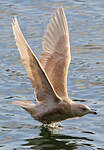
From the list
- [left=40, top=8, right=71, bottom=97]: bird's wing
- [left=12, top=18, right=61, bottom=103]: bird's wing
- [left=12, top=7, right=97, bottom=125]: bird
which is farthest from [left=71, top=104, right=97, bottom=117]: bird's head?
[left=40, top=8, right=71, bottom=97]: bird's wing

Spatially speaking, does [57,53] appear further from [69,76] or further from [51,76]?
[69,76]

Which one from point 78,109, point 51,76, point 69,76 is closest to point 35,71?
point 78,109

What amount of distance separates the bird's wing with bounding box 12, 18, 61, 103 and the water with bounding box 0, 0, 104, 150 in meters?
0.66

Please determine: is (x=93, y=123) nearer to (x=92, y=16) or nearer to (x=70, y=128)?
(x=70, y=128)

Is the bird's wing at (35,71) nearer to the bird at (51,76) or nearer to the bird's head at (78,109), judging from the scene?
the bird at (51,76)

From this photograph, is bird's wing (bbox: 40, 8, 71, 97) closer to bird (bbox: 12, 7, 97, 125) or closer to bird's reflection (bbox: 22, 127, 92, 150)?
bird (bbox: 12, 7, 97, 125)

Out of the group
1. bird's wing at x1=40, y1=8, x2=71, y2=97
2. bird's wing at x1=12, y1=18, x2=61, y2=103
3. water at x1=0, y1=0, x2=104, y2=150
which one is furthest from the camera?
bird's wing at x1=40, y1=8, x2=71, y2=97

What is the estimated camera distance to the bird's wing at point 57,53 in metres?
11.4

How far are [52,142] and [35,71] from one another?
1207mm

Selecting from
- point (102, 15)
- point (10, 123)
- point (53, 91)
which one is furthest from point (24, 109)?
A: point (102, 15)

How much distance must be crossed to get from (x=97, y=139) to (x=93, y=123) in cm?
77

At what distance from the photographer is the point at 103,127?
1120 centimetres

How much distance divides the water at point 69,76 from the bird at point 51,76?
35 centimetres

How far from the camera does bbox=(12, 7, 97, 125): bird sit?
10125mm
